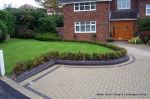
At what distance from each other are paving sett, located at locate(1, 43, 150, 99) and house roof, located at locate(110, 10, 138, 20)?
22.6m

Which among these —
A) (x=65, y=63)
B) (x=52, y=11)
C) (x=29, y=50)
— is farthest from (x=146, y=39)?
(x=52, y=11)

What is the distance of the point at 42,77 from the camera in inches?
502

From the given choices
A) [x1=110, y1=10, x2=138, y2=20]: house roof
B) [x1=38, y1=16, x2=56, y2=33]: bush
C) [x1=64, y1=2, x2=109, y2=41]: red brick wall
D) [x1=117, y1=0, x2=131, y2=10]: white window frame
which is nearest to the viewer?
[x1=64, y1=2, x2=109, y2=41]: red brick wall

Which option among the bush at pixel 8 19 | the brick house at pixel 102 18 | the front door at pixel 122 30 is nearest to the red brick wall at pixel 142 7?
the brick house at pixel 102 18

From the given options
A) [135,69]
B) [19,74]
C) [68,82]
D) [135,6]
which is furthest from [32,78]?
[135,6]

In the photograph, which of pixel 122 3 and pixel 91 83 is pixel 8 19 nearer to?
pixel 122 3

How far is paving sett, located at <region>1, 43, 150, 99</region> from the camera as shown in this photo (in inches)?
391

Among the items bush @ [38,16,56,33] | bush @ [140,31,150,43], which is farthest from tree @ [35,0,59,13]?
bush @ [140,31,150,43]

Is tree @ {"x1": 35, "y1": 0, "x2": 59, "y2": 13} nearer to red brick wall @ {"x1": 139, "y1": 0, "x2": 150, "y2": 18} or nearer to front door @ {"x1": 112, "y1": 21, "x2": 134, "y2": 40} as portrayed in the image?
front door @ {"x1": 112, "y1": 21, "x2": 134, "y2": 40}

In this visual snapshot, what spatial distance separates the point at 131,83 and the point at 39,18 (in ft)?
94.2

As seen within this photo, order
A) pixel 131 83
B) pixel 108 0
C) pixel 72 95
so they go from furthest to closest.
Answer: pixel 108 0 → pixel 131 83 → pixel 72 95

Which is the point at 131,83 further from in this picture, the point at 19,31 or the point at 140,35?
the point at 19,31

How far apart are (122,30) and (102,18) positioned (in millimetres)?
2916

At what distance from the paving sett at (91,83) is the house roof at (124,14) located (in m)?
22.6
